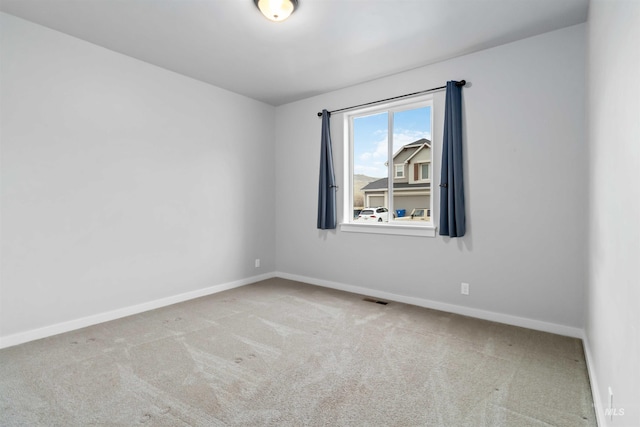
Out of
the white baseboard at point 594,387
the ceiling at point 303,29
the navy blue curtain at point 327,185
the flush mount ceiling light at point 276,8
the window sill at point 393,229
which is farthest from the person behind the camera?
the navy blue curtain at point 327,185

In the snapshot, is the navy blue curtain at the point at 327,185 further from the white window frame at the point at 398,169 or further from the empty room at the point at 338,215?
the white window frame at the point at 398,169

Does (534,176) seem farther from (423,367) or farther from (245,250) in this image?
(245,250)

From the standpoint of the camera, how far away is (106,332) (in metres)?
2.84

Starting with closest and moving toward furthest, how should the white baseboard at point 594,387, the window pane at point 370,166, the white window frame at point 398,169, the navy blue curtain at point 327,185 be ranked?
the white baseboard at point 594,387 < the white window frame at point 398,169 < the window pane at point 370,166 < the navy blue curtain at point 327,185

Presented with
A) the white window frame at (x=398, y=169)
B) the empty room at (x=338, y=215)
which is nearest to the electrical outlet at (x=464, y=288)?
the empty room at (x=338, y=215)

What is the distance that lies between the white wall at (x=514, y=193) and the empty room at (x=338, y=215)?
2cm

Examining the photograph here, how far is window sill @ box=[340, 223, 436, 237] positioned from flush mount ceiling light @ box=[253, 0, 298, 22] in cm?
240

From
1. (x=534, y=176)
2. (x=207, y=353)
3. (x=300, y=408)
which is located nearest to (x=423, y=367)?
(x=300, y=408)

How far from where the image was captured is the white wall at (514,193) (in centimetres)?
273

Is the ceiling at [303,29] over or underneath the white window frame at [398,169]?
over

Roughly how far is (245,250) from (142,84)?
2.36 meters

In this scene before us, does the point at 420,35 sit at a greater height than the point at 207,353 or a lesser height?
greater

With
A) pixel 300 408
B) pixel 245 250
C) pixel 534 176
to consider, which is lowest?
pixel 300 408

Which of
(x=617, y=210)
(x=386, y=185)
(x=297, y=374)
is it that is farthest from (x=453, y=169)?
(x=297, y=374)
